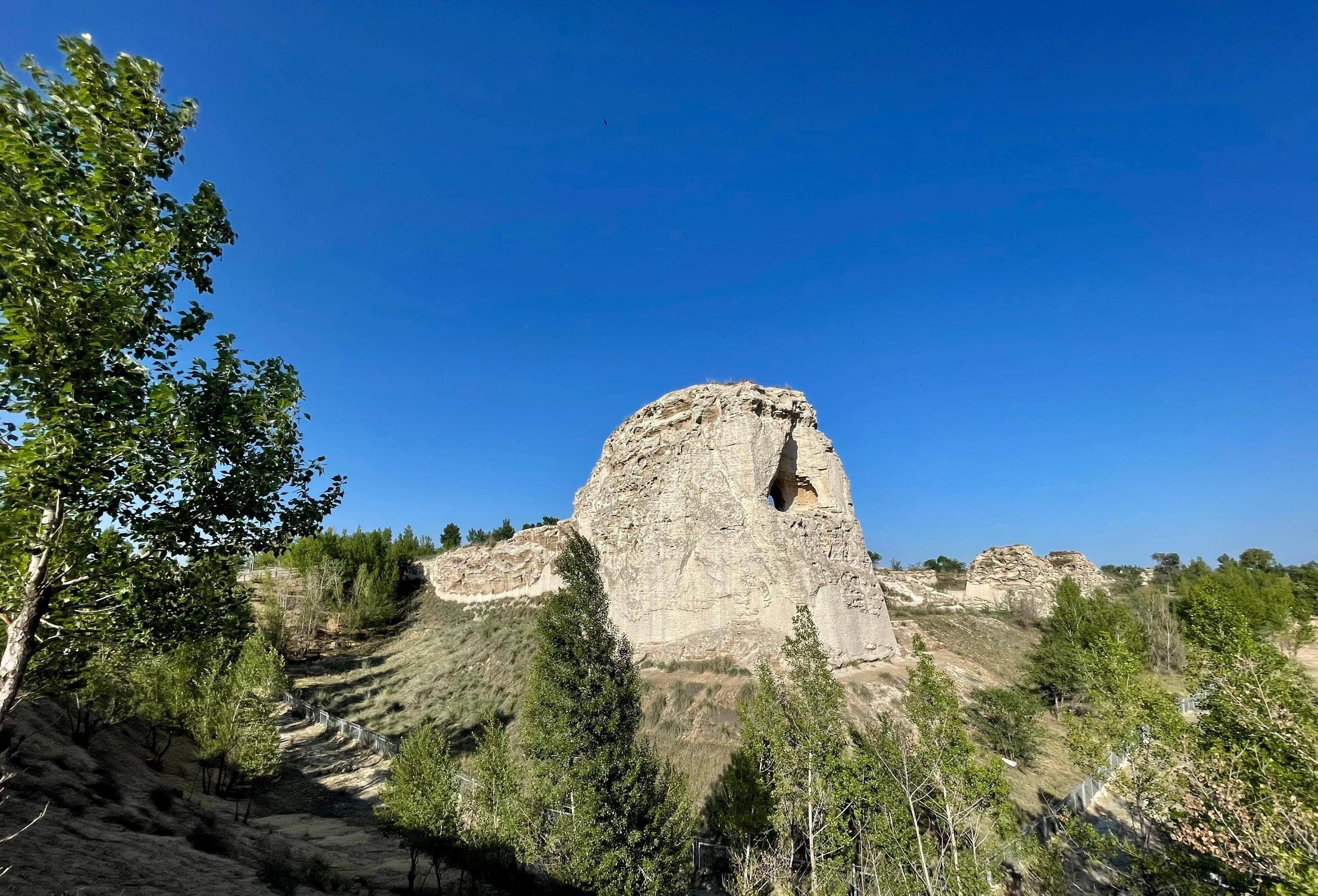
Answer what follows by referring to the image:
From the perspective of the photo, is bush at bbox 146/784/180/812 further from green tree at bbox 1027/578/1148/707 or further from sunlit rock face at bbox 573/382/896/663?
green tree at bbox 1027/578/1148/707

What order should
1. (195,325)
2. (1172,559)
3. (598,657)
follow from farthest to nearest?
(1172,559) → (598,657) → (195,325)

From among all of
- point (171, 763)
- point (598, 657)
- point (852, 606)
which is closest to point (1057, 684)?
point (852, 606)

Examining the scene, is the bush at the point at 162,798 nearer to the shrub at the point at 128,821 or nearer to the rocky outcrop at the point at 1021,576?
the shrub at the point at 128,821

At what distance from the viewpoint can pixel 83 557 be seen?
Answer: 490 cm

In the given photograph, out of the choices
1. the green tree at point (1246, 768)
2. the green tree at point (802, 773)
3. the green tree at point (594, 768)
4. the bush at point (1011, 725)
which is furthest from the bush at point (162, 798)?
the bush at point (1011, 725)

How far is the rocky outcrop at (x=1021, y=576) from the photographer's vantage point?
123ft

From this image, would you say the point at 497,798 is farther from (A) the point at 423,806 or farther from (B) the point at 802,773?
(B) the point at 802,773

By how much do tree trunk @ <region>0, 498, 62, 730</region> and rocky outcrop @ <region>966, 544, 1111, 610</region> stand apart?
46.4m

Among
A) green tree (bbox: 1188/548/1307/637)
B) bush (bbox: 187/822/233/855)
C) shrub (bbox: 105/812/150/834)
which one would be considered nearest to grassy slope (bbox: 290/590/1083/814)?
green tree (bbox: 1188/548/1307/637)

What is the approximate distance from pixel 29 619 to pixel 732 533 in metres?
20.2

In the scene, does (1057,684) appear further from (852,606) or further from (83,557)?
(83,557)

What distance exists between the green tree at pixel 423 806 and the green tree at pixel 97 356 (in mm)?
10782

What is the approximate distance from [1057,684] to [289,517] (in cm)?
3045

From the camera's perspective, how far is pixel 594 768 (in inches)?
446
